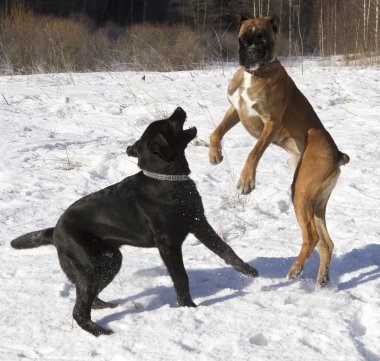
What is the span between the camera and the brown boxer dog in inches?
146

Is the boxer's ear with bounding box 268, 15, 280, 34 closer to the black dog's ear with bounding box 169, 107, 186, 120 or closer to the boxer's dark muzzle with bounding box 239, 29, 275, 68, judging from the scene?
the boxer's dark muzzle with bounding box 239, 29, 275, 68

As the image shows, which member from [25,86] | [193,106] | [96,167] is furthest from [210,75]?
[96,167]

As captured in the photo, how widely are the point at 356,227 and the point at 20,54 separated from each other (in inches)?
436

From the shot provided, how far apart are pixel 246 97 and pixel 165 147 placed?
77 centimetres

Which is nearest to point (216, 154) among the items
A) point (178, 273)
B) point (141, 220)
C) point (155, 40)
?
point (141, 220)

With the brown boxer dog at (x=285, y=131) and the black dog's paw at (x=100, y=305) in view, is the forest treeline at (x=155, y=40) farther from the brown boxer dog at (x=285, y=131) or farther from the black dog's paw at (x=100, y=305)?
the black dog's paw at (x=100, y=305)

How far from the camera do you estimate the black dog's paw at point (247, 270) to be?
3.71 metres

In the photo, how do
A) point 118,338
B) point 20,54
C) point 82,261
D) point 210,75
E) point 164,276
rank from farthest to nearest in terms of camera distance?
point 20,54
point 210,75
point 164,276
point 82,261
point 118,338

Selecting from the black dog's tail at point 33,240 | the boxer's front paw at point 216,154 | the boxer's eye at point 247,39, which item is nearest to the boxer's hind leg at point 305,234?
the boxer's front paw at point 216,154

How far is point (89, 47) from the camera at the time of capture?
54.9ft

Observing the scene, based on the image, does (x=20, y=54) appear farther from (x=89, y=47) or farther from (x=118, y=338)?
(x=118, y=338)

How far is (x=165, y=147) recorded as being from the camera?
3473mm

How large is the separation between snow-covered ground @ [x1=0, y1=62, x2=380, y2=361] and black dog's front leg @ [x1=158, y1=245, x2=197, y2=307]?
0.32 feet

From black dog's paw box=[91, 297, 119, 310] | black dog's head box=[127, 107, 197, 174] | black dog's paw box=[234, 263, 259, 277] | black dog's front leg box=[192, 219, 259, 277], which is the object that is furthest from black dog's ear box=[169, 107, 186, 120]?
black dog's paw box=[91, 297, 119, 310]
